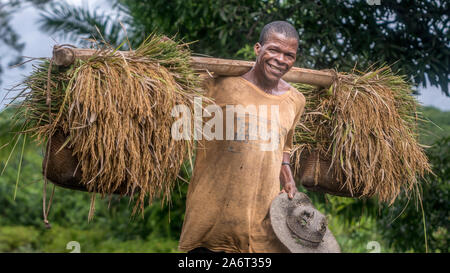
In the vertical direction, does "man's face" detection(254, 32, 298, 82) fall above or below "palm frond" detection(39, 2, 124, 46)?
below

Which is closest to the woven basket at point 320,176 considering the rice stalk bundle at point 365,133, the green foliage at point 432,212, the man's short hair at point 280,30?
the rice stalk bundle at point 365,133

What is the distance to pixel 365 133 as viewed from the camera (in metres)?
3.31

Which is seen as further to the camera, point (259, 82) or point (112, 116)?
point (259, 82)

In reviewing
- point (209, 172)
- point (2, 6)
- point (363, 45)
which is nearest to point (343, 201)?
point (363, 45)

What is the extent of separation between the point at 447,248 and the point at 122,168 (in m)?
4.94

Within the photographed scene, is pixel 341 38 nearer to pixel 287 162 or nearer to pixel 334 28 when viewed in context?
pixel 334 28

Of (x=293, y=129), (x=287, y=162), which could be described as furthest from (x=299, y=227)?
(x=293, y=129)

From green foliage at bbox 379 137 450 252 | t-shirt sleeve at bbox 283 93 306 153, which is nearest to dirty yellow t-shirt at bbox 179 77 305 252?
t-shirt sleeve at bbox 283 93 306 153

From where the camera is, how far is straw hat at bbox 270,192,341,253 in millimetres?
2846

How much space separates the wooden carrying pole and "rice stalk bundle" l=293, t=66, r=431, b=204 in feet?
0.48

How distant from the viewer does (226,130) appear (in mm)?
2947

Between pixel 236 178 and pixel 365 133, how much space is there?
901 mm

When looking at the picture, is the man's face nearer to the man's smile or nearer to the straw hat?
the man's smile

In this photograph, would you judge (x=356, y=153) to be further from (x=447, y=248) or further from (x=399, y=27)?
(x=447, y=248)
